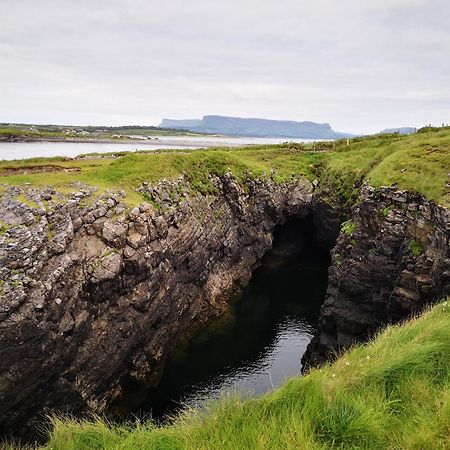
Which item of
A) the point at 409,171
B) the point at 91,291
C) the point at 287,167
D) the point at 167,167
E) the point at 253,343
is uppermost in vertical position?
the point at 287,167

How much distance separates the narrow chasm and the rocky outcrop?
4.29 metres

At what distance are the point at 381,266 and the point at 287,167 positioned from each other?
1211 inches

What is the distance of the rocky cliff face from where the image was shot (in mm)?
22188

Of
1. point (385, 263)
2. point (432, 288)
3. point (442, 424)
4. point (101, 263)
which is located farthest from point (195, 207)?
point (442, 424)

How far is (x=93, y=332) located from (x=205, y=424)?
779 inches

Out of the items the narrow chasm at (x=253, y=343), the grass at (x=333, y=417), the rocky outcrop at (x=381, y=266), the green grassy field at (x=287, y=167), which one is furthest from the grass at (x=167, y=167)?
the grass at (x=333, y=417)

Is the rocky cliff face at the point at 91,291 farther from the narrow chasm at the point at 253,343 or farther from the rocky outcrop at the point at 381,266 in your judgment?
the rocky outcrop at the point at 381,266

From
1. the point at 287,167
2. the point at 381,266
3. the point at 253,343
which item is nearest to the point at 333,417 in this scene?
the point at 381,266

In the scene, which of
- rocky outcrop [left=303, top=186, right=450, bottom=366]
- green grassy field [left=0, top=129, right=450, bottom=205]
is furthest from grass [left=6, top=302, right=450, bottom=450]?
green grassy field [left=0, top=129, right=450, bottom=205]

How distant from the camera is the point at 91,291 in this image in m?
27.0

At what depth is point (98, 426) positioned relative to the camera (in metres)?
10.5

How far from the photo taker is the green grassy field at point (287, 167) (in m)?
33.2

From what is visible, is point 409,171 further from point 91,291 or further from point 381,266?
point 91,291

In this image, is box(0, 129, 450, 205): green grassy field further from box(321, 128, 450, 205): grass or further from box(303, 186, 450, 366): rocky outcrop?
box(303, 186, 450, 366): rocky outcrop
